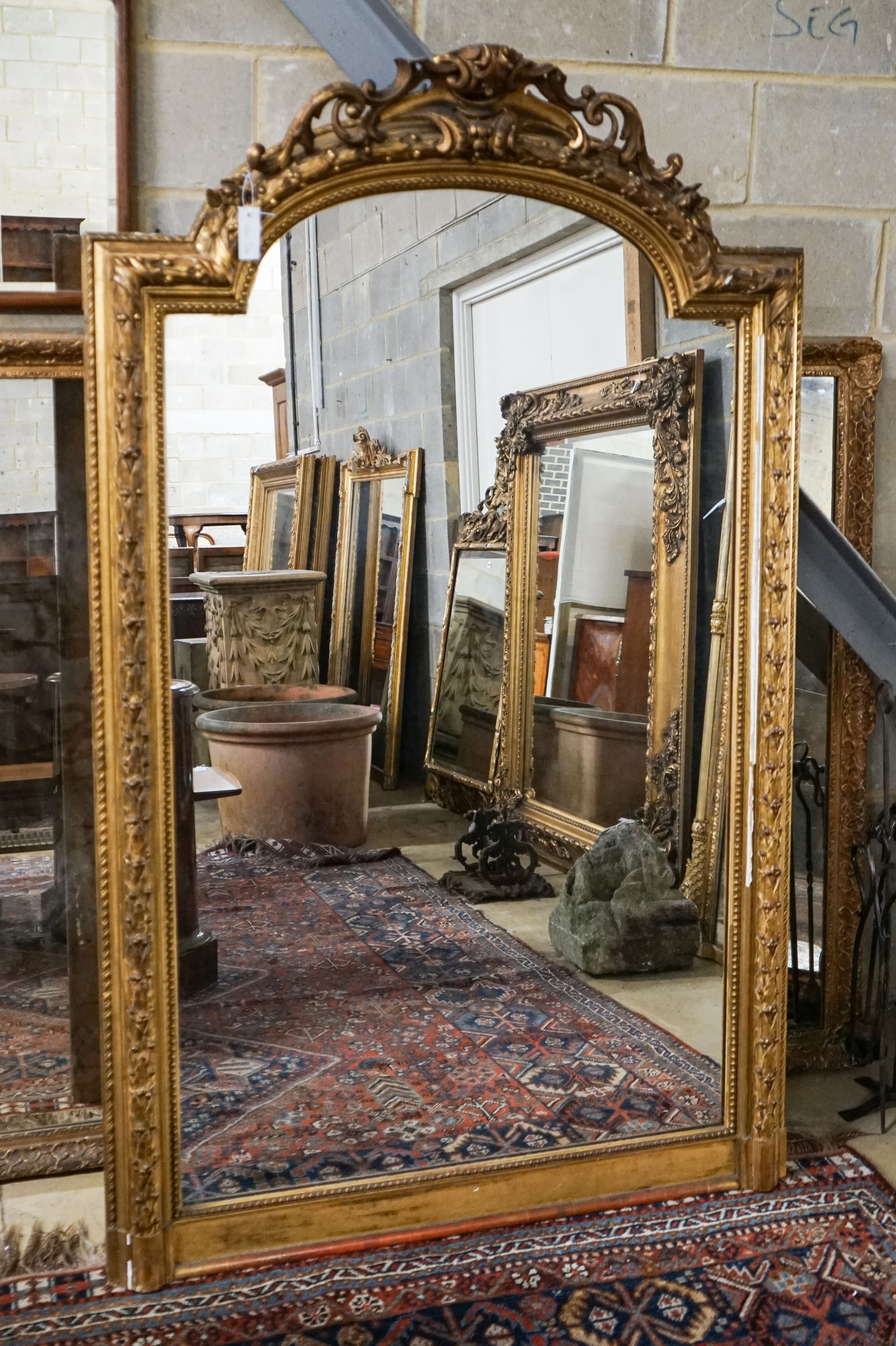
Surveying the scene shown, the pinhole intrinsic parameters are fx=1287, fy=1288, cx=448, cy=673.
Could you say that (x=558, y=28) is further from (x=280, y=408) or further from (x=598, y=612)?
(x=598, y=612)

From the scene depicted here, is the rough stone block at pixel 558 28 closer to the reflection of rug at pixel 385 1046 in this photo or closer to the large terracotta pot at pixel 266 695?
the large terracotta pot at pixel 266 695

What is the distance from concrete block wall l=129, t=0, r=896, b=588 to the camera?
2410mm

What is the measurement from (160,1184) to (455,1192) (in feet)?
1.77

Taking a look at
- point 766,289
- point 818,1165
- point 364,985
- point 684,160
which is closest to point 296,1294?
point 364,985

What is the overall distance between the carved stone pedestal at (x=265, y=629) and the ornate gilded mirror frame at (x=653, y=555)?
36 cm

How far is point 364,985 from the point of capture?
8.14ft

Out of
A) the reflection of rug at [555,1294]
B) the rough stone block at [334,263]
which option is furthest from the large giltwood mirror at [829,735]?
the rough stone block at [334,263]

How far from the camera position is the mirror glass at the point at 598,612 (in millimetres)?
2521

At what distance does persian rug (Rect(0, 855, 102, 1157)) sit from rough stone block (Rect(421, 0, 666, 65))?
1817mm

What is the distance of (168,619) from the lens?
220 centimetres

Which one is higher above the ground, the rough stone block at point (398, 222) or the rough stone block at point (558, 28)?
the rough stone block at point (558, 28)

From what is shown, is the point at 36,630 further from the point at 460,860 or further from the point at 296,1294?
the point at 296,1294

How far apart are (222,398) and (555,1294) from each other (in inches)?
64.9

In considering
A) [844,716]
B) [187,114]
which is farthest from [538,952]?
[187,114]
